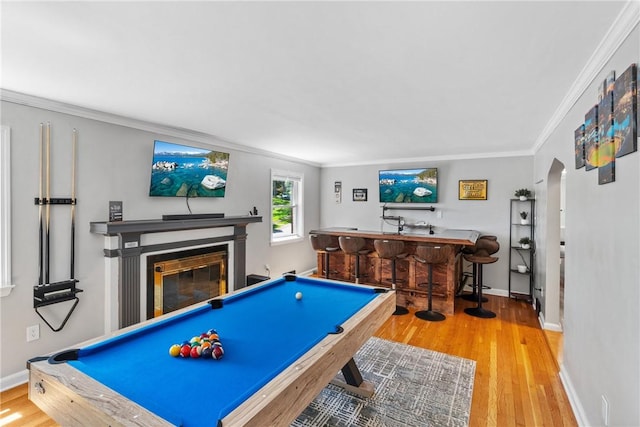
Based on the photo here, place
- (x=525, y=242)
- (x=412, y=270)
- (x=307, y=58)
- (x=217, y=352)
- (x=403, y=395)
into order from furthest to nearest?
1. (x=525, y=242)
2. (x=412, y=270)
3. (x=403, y=395)
4. (x=307, y=58)
5. (x=217, y=352)

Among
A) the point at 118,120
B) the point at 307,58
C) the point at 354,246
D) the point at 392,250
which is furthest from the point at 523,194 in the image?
the point at 118,120

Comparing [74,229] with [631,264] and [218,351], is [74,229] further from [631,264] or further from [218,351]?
[631,264]

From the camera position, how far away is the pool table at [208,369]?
1114 millimetres

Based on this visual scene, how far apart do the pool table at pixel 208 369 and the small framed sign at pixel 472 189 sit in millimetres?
3916

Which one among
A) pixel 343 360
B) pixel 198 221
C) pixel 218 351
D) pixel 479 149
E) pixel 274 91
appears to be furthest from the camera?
pixel 479 149

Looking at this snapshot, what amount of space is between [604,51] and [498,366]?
103 inches

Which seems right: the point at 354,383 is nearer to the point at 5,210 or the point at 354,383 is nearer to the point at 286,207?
the point at 5,210

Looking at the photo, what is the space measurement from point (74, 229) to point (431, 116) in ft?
12.0

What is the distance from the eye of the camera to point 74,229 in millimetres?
2881

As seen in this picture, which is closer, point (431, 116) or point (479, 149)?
point (431, 116)

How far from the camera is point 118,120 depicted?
126 inches

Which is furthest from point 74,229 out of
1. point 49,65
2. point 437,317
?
point 437,317

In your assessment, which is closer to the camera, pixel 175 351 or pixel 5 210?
pixel 175 351

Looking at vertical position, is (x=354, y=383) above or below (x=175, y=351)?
below
